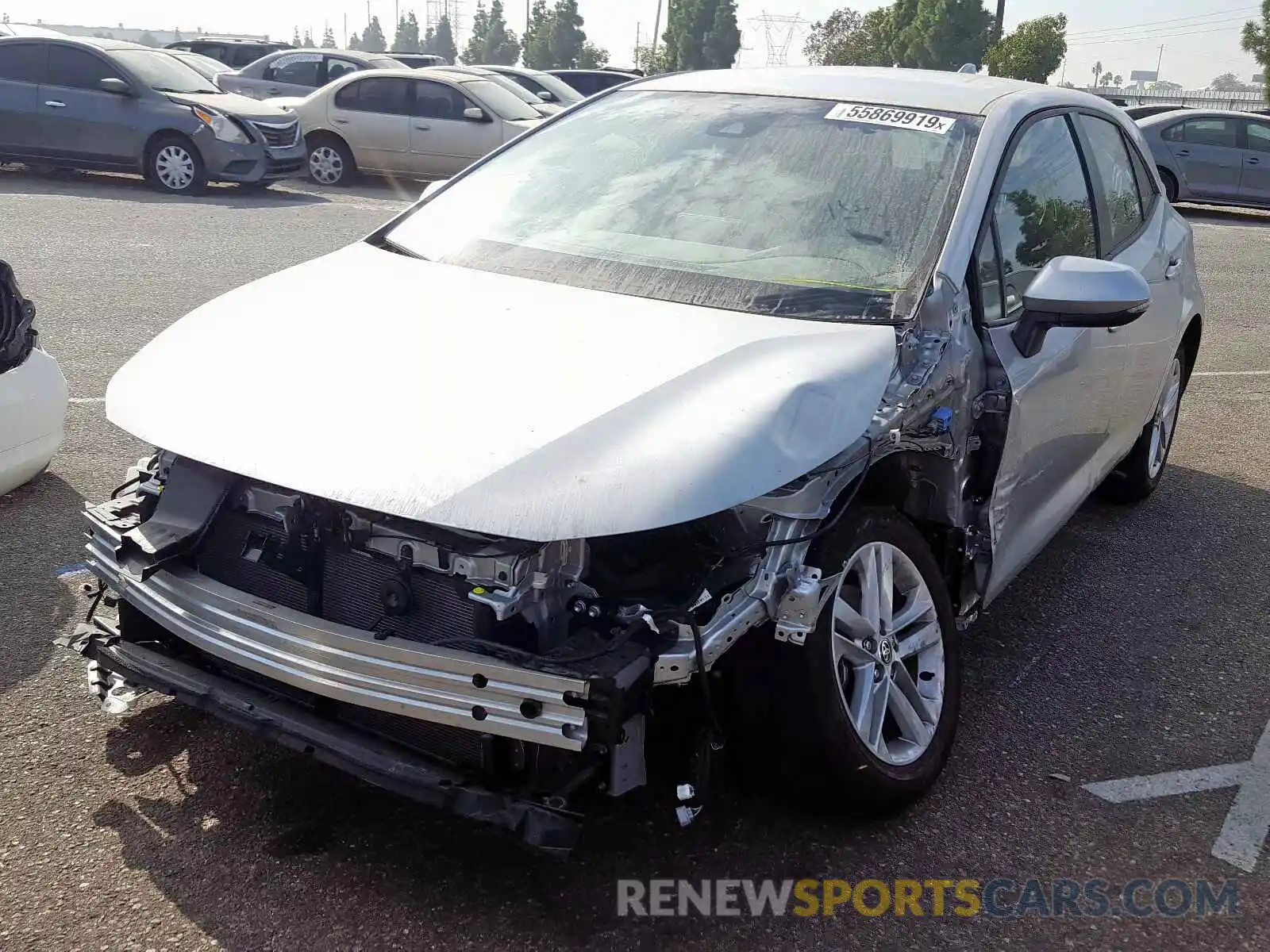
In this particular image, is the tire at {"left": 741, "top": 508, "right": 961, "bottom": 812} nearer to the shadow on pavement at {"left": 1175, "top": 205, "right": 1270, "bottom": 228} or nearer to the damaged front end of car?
the damaged front end of car

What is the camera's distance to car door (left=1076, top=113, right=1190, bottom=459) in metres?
4.48

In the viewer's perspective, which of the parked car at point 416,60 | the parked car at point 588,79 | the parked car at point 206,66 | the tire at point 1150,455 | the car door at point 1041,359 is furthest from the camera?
the parked car at point 416,60

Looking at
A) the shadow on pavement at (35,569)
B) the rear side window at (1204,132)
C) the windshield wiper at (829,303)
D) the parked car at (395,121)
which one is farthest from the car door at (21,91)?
the rear side window at (1204,132)

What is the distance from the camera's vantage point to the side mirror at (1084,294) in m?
3.35

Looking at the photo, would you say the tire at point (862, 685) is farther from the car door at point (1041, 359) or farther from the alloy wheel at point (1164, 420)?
the alloy wheel at point (1164, 420)

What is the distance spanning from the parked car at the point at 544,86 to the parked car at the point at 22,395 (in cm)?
1617

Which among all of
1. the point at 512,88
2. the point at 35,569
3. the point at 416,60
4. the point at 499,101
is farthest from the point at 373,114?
the point at 35,569

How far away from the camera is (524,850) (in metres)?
2.93

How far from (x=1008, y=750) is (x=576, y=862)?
1.38 meters

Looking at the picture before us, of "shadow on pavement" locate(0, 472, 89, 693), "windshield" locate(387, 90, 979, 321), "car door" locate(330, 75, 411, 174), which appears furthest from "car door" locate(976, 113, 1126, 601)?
"car door" locate(330, 75, 411, 174)

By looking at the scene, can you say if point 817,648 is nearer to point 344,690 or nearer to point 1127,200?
point 344,690

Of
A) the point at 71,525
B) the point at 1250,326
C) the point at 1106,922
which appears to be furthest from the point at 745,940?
the point at 1250,326

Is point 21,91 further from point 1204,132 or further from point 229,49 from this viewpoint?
point 1204,132

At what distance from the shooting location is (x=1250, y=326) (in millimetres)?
10102
